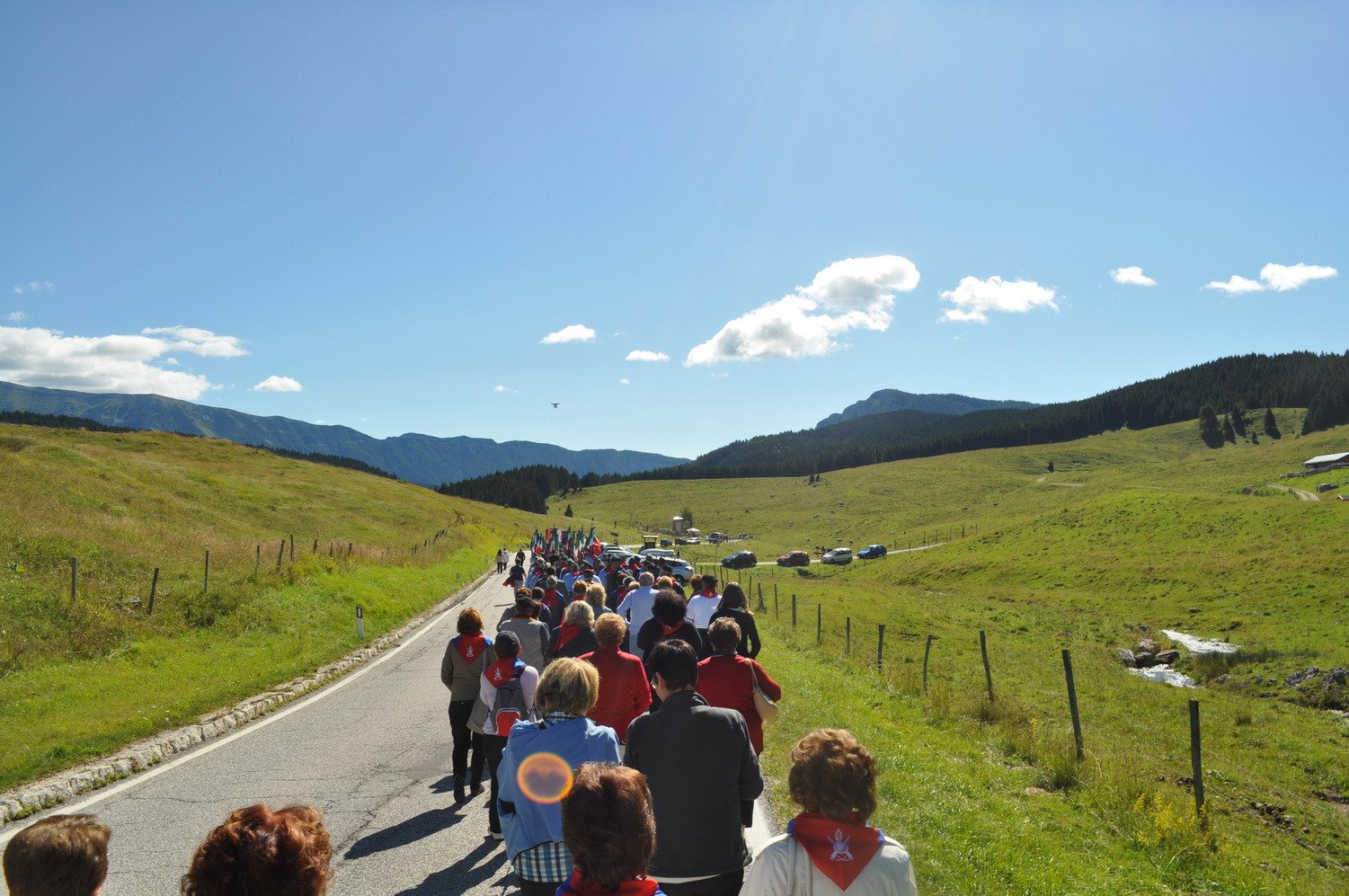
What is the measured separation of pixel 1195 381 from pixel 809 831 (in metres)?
231

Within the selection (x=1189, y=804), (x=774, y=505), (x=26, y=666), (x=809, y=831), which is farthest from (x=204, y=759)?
(x=774, y=505)

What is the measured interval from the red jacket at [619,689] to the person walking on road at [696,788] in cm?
188

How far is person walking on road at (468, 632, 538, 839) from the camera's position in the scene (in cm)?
654

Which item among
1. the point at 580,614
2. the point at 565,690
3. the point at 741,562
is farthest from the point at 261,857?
the point at 741,562

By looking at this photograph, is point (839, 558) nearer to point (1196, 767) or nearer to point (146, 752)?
point (1196, 767)

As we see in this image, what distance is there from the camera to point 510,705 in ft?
21.6

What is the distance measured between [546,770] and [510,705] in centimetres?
240

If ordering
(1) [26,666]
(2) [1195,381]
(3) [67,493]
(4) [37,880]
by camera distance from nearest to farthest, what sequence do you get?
(4) [37,880] → (1) [26,666] → (3) [67,493] → (2) [1195,381]

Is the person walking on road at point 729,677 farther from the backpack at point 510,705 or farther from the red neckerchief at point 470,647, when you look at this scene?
the red neckerchief at point 470,647

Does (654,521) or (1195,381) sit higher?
(1195,381)

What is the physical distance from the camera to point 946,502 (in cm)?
10356

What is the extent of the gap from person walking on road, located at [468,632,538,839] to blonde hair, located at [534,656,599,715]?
207cm

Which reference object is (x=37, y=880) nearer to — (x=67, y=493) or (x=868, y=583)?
(x=67, y=493)

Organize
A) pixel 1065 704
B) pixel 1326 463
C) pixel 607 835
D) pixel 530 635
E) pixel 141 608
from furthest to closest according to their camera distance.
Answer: pixel 1326 463 → pixel 1065 704 → pixel 141 608 → pixel 530 635 → pixel 607 835
